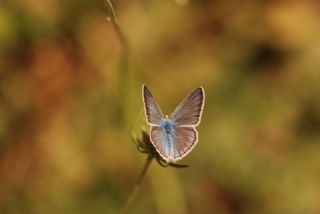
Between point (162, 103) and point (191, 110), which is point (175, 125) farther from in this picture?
point (162, 103)

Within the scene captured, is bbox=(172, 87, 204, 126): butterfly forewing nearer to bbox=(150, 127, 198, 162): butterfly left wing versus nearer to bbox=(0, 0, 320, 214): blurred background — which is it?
bbox=(150, 127, 198, 162): butterfly left wing

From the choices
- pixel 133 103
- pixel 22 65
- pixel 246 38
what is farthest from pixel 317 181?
pixel 22 65

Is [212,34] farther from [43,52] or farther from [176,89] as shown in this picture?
[43,52]

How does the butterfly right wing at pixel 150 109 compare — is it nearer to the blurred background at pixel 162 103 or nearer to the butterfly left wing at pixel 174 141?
the butterfly left wing at pixel 174 141

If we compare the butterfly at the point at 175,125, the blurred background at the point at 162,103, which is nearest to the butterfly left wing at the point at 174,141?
the butterfly at the point at 175,125

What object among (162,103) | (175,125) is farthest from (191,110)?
(162,103)

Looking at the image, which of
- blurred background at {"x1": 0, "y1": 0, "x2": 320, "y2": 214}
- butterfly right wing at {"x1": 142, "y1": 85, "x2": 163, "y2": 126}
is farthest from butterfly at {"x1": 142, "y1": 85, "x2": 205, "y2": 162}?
blurred background at {"x1": 0, "y1": 0, "x2": 320, "y2": 214}
